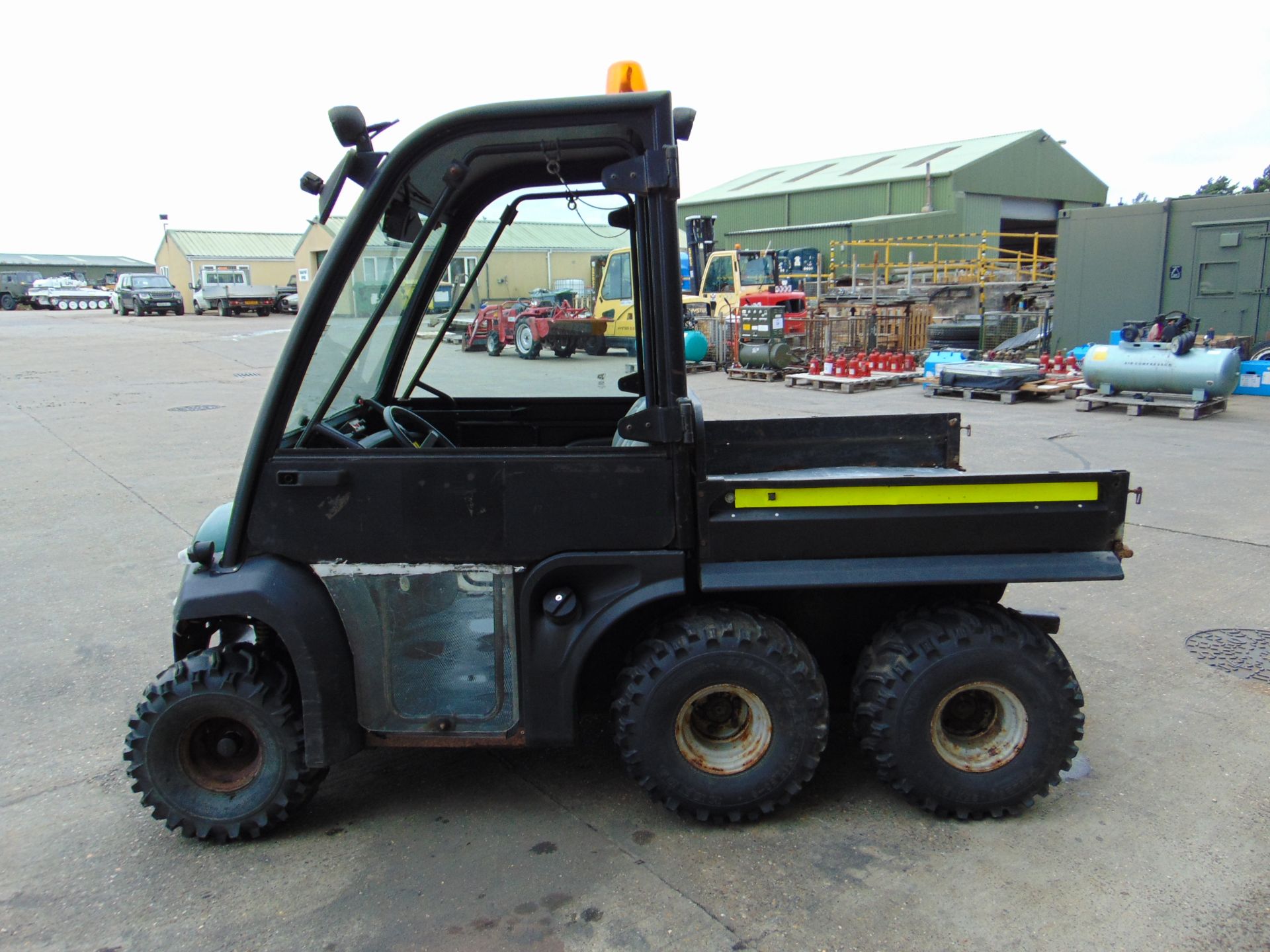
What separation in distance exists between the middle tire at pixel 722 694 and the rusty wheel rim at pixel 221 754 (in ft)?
4.05

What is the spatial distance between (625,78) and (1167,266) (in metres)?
16.1

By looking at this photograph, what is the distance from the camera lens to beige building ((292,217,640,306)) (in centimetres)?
361

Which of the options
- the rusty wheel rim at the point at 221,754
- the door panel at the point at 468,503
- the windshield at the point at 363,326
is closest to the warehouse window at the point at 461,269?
the windshield at the point at 363,326

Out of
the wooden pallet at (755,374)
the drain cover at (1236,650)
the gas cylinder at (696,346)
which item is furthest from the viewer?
the wooden pallet at (755,374)

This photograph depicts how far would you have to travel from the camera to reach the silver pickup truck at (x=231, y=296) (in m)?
40.7

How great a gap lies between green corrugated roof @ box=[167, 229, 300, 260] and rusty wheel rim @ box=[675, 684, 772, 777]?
52299 mm

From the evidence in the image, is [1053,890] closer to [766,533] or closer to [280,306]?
[766,533]

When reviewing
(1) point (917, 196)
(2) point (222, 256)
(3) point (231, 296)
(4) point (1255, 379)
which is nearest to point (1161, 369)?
(4) point (1255, 379)

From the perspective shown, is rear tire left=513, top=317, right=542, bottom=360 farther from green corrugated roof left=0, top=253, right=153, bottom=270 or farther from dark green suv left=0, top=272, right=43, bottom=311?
green corrugated roof left=0, top=253, right=153, bottom=270

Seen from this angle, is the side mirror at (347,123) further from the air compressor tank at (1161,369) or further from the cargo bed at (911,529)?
the air compressor tank at (1161,369)

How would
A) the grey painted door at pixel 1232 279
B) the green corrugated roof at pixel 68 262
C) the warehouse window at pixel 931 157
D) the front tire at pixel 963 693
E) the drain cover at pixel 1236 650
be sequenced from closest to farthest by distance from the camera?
the front tire at pixel 963 693
the drain cover at pixel 1236 650
the grey painted door at pixel 1232 279
the warehouse window at pixel 931 157
the green corrugated roof at pixel 68 262

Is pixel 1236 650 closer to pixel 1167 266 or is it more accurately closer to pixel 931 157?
pixel 1167 266

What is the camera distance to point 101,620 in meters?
5.23

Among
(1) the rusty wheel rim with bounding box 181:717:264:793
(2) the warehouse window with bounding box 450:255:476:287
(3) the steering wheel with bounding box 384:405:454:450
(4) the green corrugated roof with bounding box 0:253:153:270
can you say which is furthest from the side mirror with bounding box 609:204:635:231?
(4) the green corrugated roof with bounding box 0:253:153:270
